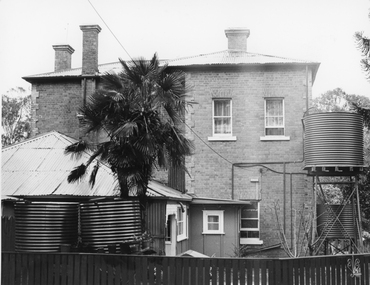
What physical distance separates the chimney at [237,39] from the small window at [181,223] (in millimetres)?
7598

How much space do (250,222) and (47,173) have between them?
27.2ft

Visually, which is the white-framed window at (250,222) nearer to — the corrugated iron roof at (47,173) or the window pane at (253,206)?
the window pane at (253,206)

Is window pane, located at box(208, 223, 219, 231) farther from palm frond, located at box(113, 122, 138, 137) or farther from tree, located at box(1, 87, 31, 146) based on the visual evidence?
tree, located at box(1, 87, 31, 146)

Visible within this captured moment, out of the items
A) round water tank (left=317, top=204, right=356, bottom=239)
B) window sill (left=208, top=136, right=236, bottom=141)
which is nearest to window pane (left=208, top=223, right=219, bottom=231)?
window sill (left=208, top=136, right=236, bottom=141)

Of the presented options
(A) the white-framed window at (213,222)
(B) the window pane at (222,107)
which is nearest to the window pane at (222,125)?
(B) the window pane at (222,107)

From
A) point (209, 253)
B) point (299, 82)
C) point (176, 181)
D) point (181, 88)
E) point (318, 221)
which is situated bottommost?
point (209, 253)

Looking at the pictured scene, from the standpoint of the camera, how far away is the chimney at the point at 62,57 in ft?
78.0

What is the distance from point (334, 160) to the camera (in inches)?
603

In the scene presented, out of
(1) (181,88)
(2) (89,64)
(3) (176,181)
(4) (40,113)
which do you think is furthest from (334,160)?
(4) (40,113)

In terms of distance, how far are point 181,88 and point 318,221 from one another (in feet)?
25.8

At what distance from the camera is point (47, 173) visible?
15.9 metres

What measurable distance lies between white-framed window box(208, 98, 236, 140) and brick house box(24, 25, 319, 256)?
41 millimetres

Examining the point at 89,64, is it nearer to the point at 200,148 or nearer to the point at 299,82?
the point at 200,148

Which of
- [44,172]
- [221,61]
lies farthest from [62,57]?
[44,172]
